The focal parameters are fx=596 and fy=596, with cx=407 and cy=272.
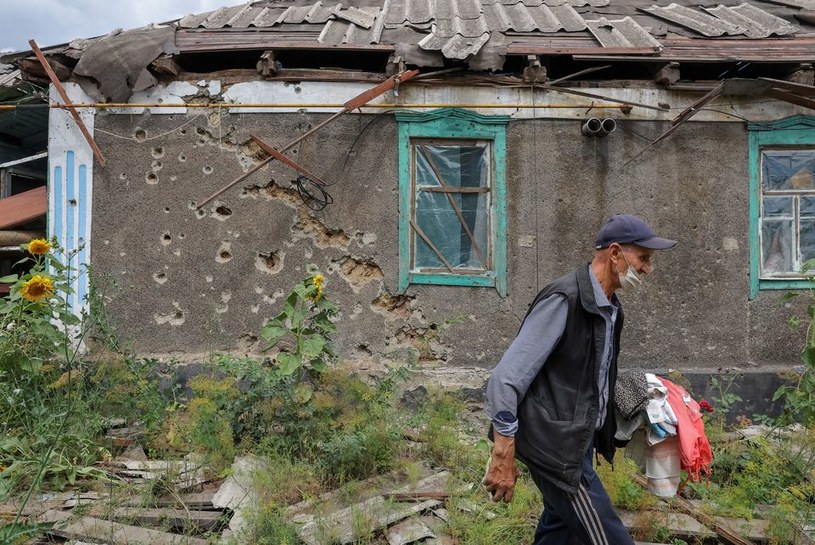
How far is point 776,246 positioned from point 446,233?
321cm

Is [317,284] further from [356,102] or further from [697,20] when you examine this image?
[697,20]

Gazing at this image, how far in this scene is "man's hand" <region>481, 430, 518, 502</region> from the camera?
7.38 feet

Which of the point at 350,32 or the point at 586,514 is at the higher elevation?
the point at 350,32

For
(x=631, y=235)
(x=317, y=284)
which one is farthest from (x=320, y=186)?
(x=631, y=235)

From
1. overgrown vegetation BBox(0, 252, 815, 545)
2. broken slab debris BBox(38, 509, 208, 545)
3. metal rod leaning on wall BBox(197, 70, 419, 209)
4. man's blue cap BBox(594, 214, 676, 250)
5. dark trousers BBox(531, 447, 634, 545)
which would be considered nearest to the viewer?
dark trousers BBox(531, 447, 634, 545)

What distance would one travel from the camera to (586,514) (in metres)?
2.24

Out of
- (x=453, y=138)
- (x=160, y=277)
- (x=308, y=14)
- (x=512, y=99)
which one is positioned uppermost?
(x=308, y=14)

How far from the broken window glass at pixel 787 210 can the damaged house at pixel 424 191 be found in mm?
27

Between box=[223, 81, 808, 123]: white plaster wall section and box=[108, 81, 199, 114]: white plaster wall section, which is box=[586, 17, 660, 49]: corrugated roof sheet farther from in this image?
box=[108, 81, 199, 114]: white plaster wall section

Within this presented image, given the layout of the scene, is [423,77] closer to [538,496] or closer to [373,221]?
[373,221]

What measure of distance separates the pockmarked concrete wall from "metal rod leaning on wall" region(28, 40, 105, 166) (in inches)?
3.8

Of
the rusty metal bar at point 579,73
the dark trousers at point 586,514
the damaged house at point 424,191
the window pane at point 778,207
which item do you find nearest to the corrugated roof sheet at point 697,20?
the damaged house at point 424,191

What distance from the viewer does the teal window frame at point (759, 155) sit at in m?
5.66

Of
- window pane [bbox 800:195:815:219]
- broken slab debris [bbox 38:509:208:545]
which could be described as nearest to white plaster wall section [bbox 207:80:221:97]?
broken slab debris [bbox 38:509:208:545]
